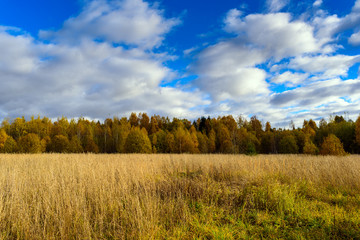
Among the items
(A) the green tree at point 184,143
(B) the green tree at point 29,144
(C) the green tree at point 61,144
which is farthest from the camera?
(A) the green tree at point 184,143

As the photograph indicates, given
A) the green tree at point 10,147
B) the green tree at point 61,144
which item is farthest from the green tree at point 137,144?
the green tree at point 10,147

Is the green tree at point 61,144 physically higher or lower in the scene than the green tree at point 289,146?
higher

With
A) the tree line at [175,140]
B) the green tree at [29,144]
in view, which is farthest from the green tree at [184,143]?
the green tree at [29,144]

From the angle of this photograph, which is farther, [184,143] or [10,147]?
[184,143]

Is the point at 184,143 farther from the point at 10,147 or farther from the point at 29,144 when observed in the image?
the point at 10,147

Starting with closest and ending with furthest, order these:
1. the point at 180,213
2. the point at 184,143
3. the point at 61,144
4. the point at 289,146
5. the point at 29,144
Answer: the point at 180,213
the point at 29,144
the point at 61,144
the point at 289,146
the point at 184,143

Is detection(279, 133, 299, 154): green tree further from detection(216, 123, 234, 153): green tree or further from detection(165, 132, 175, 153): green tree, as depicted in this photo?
detection(165, 132, 175, 153): green tree

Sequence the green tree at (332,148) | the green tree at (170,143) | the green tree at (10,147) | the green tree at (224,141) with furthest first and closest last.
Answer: the green tree at (170,143) → the green tree at (224,141) → the green tree at (10,147) → the green tree at (332,148)

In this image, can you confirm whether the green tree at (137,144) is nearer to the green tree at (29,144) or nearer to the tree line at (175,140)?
the tree line at (175,140)

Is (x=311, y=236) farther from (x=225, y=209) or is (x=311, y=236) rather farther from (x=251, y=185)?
(x=251, y=185)

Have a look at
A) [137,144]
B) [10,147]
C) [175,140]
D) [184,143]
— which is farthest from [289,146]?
[10,147]

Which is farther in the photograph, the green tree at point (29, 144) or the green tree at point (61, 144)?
the green tree at point (61, 144)

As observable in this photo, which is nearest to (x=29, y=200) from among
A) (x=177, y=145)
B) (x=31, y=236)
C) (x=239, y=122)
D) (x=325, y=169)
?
(x=31, y=236)

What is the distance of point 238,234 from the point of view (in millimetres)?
3918
